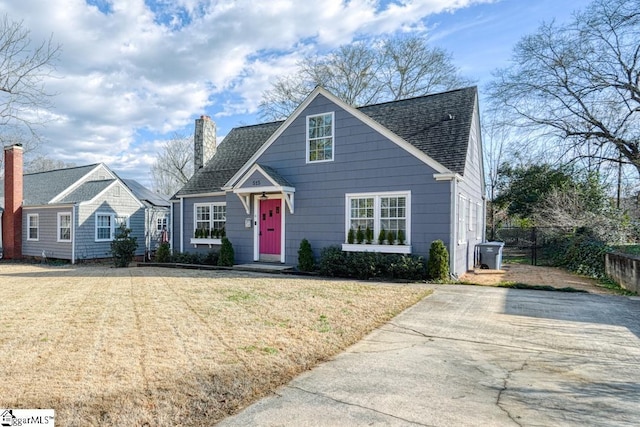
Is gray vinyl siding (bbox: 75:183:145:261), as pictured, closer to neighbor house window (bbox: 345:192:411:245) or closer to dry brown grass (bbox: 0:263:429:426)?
dry brown grass (bbox: 0:263:429:426)

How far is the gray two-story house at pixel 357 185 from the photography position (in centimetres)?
1063

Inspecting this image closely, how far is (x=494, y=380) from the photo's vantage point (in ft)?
12.4

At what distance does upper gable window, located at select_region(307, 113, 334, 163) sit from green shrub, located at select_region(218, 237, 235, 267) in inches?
166

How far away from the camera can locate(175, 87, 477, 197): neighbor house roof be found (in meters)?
10.9

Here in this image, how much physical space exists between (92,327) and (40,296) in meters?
3.72

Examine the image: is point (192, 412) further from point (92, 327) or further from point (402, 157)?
point (402, 157)

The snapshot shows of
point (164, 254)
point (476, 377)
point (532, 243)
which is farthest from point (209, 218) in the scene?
point (532, 243)

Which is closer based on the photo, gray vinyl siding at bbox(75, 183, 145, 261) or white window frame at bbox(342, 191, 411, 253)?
white window frame at bbox(342, 191, 411, 253)

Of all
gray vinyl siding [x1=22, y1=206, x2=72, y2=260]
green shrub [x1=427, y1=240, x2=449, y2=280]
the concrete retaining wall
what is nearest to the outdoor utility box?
the concrete retaining wall

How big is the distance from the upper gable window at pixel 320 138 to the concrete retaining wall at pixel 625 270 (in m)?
8.25

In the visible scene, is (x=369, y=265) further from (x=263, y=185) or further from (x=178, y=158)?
(x=178, y=158)

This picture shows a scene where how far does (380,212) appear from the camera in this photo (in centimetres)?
1130

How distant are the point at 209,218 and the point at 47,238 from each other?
33.7ft

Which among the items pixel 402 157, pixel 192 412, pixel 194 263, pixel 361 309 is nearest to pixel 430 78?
pixel 402 157
